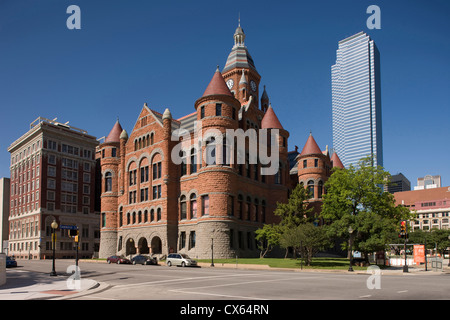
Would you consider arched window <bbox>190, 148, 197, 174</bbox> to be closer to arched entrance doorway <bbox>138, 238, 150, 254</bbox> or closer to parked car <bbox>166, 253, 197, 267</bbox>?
arched entrance doorway <bbox>138, 238, 150, 254</bbox>

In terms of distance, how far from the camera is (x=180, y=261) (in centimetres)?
4188

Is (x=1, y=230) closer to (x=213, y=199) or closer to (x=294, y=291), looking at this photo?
(x=213, y=199)

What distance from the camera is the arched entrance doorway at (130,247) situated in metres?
61.5

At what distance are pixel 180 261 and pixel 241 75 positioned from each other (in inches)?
1660

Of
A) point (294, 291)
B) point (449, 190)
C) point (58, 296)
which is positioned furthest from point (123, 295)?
point (449, 190)

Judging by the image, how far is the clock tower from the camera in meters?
72.6

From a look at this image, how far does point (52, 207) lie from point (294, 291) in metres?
82.0

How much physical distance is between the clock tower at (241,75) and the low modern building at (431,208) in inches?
3475

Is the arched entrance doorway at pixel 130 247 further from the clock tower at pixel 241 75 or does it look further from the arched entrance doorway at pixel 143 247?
the clock tower at pixel 241 75

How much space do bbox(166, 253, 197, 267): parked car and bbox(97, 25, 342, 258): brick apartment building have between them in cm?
638

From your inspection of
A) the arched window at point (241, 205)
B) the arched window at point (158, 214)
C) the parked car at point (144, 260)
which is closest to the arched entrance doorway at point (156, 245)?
the arched window at point (158, 214)

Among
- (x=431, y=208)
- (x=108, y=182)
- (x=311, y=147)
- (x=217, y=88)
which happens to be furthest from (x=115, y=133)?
(x=431, y=208)

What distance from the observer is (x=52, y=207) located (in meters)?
88.4

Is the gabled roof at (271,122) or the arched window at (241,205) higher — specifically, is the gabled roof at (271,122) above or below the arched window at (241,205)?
above
